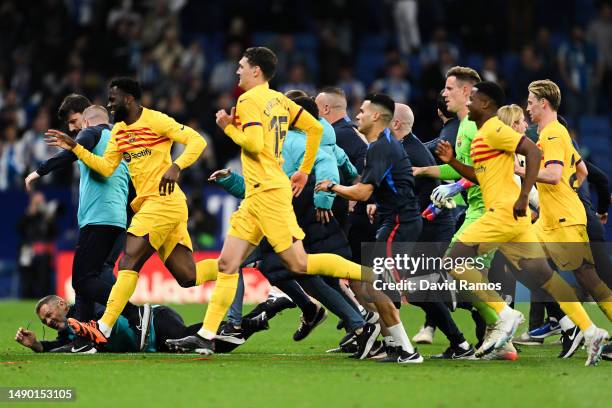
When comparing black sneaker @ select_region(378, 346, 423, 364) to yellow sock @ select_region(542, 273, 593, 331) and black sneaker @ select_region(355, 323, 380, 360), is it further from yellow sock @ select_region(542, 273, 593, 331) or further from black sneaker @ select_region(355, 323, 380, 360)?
yellow sock @ select_region(542, 273, 593, 331)

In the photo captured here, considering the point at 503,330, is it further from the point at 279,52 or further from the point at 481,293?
the point at 279,52

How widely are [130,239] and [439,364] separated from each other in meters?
2.79

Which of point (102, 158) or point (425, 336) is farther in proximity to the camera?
point (425, 336)

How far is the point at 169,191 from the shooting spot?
421 inches

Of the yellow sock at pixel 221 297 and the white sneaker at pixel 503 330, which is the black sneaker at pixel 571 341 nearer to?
the white sneaker at pixel 503 330

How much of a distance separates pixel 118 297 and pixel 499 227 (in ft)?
10.5

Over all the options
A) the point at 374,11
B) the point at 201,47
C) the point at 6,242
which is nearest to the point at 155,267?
the point at 6,242

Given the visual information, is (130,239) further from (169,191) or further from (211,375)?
(211,375)

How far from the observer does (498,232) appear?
10.2m

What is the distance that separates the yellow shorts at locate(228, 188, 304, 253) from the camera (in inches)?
403

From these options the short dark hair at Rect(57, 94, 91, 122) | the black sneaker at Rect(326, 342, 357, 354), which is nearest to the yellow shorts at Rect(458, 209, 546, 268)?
the black sneaker at Rect(326, 342, 357, 354)

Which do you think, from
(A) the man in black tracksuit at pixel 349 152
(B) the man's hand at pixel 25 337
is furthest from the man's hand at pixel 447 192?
(B) the man's hand at pixel 25 337

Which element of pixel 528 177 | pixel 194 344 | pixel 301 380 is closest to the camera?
pixel 301 380

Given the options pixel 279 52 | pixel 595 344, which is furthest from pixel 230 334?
pixel 279 52
